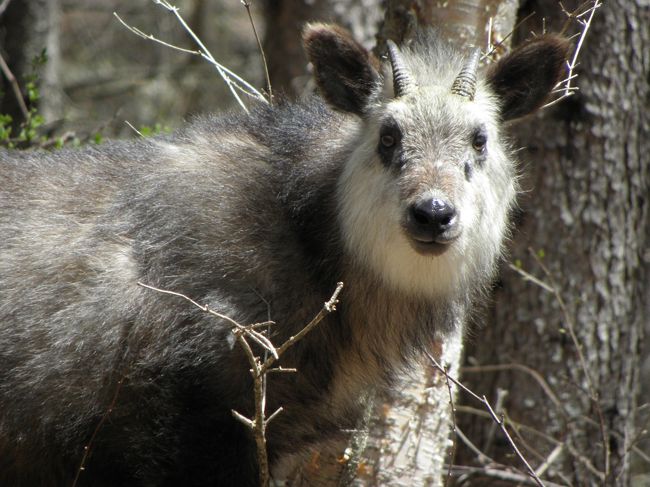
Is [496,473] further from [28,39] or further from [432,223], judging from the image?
[28,39]

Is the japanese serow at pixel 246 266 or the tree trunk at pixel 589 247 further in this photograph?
the tree trunk at pixel 589 247

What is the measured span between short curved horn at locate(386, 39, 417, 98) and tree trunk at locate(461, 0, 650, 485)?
234cm

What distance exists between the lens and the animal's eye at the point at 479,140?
4804 millimetres

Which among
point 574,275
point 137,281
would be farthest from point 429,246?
point 574,275

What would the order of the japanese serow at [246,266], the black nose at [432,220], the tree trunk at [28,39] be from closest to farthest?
the black nose at [432,220], the japanese serow at [246,266], the tree trunk at [28,39]

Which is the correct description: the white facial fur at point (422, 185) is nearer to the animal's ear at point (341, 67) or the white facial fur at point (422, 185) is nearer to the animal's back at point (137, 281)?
the animal's ear at point (341, 67)

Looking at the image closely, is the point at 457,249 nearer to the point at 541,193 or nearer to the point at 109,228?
the point at 109,228

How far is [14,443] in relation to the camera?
197 inches

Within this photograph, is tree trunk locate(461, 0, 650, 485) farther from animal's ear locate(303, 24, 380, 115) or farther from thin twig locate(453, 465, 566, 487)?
animal's ear locate(303, 24, 380, 115)

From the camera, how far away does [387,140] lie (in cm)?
475

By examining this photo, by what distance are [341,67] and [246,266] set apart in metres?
1.15

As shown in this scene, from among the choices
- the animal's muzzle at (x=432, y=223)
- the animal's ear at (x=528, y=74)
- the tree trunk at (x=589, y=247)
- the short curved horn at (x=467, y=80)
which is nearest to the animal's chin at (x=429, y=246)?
the animal's muzzle at (x=432, y=223)

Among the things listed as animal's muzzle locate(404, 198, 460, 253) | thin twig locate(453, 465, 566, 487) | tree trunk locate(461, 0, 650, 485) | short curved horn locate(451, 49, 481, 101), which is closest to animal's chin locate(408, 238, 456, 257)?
animal's muzzle locate(404, 198, 460, 253)

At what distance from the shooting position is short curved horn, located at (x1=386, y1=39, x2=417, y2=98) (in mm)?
4805
